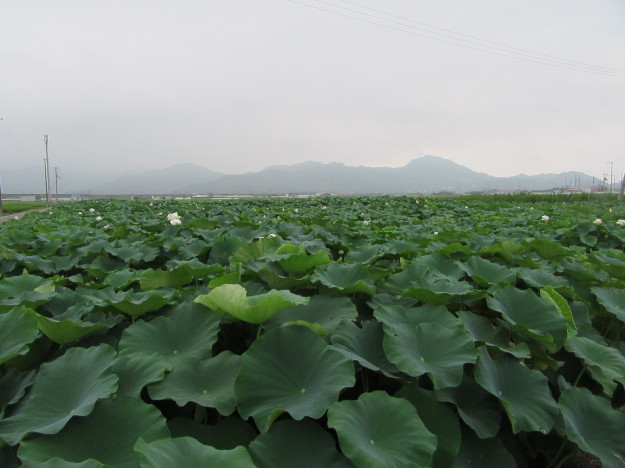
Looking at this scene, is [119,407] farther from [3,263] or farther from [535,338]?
[3,263]

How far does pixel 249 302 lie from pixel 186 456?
0.46 meters

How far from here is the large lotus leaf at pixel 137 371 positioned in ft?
3.17

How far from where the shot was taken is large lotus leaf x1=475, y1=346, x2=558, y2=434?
1.01 metres

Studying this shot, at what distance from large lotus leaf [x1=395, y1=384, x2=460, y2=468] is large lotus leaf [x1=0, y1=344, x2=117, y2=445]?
73 centimetres

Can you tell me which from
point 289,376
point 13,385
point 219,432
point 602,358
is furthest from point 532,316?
point 13,385

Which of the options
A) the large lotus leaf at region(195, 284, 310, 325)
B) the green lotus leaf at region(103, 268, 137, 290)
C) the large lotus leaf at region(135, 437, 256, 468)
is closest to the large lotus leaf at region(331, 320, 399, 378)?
the large lotus leaf at region(195, 284, 310, 325)

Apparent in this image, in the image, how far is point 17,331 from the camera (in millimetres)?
1105

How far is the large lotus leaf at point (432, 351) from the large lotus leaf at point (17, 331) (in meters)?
0.97

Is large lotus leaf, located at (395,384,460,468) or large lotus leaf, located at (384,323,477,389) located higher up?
large lotus leaf, located at (384,323,477,389)

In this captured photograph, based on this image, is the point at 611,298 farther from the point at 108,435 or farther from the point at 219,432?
the point at 108,435

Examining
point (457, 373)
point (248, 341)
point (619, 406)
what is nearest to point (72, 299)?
point (248, 341)

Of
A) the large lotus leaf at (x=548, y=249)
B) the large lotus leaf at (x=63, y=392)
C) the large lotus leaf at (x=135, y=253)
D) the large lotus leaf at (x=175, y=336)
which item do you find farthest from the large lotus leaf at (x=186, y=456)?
the large lotus leaf at (x=548, y=249)

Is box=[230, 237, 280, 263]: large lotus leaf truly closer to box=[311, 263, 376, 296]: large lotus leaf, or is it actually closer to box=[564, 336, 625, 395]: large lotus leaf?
box=[311, 263, 376, 296]: large lotus leaf

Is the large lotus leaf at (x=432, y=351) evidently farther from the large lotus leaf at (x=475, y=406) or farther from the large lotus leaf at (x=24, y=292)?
the large lotus leaf at (x=24, y=292)
